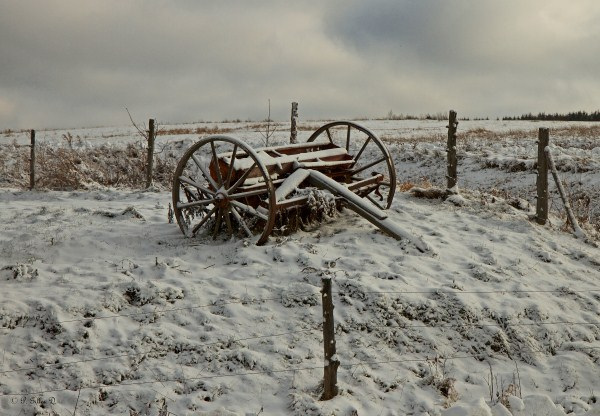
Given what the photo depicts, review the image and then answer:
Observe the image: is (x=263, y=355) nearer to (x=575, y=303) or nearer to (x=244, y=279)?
(x=244, y=279)

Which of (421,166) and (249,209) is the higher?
(421,166)

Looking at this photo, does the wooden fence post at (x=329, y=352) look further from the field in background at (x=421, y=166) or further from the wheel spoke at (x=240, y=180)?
the field in background at (x=421, y=166)

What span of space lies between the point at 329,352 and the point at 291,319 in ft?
4.07

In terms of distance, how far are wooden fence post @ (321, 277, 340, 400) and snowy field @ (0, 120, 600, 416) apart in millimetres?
129

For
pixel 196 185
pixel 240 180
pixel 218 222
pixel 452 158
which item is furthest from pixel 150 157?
pixel 452 158

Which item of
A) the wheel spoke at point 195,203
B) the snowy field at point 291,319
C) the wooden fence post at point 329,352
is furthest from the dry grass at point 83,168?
the wooden fence post at point 329,352

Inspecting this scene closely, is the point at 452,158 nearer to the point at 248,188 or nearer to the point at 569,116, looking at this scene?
the point at 248,188

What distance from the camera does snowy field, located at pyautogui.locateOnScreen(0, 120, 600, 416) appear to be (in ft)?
16.7

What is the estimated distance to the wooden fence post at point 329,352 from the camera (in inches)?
195

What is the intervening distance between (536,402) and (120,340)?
3816 mm

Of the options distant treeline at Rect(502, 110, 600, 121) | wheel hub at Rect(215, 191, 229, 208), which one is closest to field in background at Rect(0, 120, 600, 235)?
wheel hub at Rect(215, 191, 229, 208)

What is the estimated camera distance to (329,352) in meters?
5.01

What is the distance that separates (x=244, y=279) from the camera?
22.7 feet

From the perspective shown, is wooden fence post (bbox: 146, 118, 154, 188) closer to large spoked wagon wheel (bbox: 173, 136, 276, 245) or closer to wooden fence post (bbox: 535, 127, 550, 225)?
large spoked wagon wheel (bbox: 173, 136, 276, 245)
